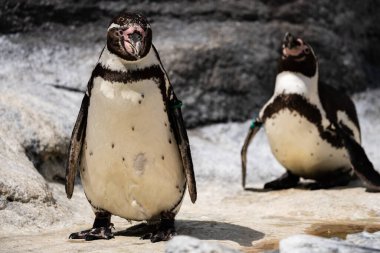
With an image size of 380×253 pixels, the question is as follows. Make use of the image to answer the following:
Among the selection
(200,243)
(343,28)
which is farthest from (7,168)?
(343,28)

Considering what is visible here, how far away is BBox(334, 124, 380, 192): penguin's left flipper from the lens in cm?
514

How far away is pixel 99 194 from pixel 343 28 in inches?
215

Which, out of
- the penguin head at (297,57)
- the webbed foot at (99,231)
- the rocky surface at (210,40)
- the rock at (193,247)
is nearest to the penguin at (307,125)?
the penguin head at (297,57)

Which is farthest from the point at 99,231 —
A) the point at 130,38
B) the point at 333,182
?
the point at 333,182

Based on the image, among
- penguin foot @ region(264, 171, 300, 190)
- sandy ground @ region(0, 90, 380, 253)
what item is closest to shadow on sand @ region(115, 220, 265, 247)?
sandy ground @ region(0, 90, 380, 253)

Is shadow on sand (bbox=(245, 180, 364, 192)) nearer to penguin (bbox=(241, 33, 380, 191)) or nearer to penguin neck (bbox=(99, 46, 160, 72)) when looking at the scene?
penguin (bbox=(241, 33, 380, 191))

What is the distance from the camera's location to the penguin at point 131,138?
11.1 ft

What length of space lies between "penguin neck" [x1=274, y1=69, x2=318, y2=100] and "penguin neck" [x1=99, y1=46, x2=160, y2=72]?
2.32 metres

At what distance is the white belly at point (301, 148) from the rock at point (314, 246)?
285 cm

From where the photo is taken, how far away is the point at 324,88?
5.78 m

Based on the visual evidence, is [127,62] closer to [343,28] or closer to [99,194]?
[99,194]

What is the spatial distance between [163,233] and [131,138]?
1.48 feet

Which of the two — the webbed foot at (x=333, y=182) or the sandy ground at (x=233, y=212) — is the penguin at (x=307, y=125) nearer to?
the webbed foot at (x=333, y=182)

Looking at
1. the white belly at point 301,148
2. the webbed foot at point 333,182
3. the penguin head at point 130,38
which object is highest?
the penguin head at point 130,38
